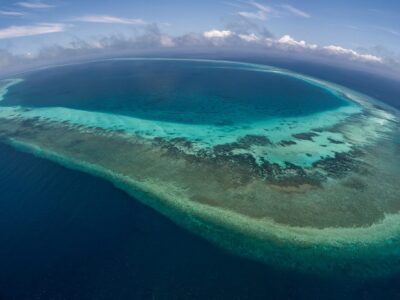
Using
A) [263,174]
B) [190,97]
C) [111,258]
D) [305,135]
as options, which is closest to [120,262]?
[111,258]

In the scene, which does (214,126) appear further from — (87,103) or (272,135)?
(87,103)

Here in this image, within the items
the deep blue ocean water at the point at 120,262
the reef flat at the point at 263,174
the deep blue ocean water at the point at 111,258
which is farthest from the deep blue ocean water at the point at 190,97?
the deep blue ocean water at the point at 120,262

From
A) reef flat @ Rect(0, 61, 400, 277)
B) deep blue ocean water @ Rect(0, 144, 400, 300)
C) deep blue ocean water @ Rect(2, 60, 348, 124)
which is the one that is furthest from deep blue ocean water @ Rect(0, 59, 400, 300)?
deep blue ocean water @ Rect(2, 60, 348, 124)

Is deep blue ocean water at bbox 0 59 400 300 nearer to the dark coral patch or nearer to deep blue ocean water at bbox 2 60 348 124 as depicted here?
the dark coral patch

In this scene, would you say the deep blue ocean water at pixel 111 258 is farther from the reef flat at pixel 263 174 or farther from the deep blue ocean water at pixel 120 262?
the reef flat at pixel 263 174

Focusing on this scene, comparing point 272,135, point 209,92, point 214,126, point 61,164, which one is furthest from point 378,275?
point 209,92

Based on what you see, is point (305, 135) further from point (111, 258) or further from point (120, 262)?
point (111, 258)
